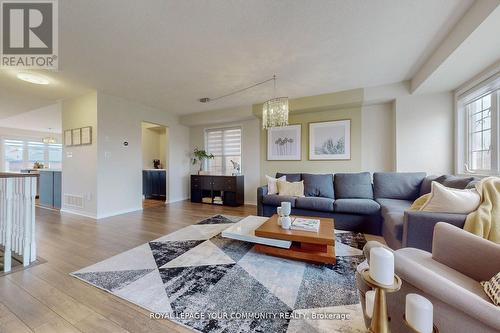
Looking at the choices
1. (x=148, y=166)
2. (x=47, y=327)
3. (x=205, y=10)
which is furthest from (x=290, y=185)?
(x=148, y=166)

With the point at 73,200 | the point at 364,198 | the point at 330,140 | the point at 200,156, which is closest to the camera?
the point at 364,198

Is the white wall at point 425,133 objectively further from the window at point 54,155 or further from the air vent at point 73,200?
the window at point 54,155

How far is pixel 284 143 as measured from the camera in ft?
15.7

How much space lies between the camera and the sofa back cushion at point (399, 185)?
10.6ft

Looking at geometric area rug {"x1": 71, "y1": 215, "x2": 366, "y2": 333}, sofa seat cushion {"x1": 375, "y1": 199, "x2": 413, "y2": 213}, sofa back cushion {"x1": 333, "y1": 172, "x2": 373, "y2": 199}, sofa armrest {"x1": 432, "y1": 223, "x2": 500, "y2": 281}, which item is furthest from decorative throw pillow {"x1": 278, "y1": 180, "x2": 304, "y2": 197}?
sofa armrest {"x1": 432, "y1": 223, "x2": 500, "y2": 281}

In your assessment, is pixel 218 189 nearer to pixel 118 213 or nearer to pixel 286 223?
pixel 118 213

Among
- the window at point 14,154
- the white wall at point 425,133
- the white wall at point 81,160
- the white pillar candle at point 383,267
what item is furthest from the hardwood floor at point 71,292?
the window at point 14,154

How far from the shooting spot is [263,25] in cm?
208

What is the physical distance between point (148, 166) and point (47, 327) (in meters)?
5.95

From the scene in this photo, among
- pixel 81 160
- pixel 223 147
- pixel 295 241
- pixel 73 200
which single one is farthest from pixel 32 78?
pixel 295 241

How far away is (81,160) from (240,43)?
398 centimetres

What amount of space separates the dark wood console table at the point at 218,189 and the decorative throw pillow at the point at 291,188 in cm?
153

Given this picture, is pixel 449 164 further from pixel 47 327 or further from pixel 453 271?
pixel 47 327

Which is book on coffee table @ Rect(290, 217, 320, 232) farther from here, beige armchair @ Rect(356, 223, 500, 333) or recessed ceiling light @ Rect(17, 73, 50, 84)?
recessed ceiling light @ Rect(17, 73, 50, 84)
